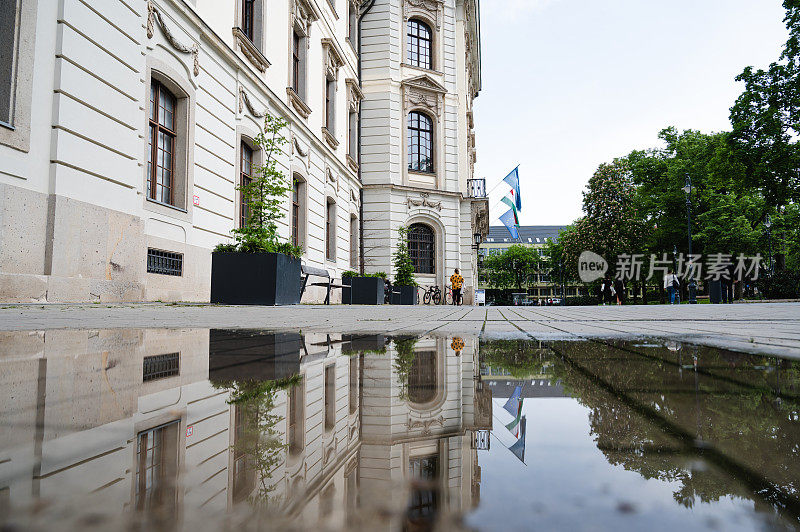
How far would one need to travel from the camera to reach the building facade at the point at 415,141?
2317 cm

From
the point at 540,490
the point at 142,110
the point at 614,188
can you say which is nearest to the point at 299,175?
the point at 142,110

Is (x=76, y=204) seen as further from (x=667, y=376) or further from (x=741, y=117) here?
(x=741, y=117)

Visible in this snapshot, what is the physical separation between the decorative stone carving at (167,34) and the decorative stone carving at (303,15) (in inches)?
232

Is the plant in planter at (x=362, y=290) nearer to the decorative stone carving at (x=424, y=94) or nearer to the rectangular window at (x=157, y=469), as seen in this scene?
the decorative stone carving at (x=424, y=94)

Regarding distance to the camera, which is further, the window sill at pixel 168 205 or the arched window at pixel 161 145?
the arched window at pixel 161 145

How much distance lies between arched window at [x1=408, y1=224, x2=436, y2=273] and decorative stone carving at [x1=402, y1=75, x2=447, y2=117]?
5.33 meters

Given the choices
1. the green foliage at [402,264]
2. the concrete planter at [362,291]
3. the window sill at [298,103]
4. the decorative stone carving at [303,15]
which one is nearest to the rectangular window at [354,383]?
the window sill at [298,103]

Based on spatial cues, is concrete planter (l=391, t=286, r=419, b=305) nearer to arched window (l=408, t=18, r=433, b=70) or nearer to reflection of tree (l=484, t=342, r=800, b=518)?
arched window (l=408, t=18, r=433, b=70)

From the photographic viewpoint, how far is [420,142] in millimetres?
24625

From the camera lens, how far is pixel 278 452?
0.56 m

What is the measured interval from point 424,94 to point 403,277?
8.74m

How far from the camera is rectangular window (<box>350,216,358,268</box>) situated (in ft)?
71.6

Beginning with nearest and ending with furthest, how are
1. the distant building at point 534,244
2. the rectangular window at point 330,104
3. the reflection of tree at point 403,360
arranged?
the reflection of tree at point 403,360 < the rectangular window at point 330,104 < the distant building at point 534,244

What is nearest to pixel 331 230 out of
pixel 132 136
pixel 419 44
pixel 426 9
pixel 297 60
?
pixel 297 60
